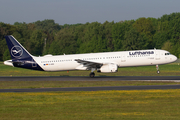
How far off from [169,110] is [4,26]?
431 feet

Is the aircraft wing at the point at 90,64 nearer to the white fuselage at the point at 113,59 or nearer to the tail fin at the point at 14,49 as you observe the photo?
the white fuselage at the point at 113,59

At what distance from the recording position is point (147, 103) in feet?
65.5

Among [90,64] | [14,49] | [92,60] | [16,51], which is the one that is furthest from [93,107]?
[14,49]

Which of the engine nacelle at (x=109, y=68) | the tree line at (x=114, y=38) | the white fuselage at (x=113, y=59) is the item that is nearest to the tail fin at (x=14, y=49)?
the white fuselage at (x=113, y=59)

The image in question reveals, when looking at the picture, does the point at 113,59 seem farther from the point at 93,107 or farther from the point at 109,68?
the point at 93,107

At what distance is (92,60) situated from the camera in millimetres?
42844

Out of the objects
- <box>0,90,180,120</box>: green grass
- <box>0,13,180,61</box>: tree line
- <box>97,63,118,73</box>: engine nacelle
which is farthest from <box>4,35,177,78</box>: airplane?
<box>0,13,180,61</box>: tree line

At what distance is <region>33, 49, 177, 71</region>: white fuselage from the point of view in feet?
139

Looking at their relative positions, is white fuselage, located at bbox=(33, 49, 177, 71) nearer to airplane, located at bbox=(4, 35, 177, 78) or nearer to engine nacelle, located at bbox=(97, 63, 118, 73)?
airplane, located at bbox=(4, 35, 177, 78)

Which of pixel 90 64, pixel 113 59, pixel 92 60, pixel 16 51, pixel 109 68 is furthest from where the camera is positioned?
pixel 16 51

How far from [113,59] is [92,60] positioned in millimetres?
3399

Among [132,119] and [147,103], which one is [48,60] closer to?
[147,103]

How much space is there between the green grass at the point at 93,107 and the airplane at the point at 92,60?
18751 millimetres

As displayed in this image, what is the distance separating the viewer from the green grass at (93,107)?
1609 centimetres
